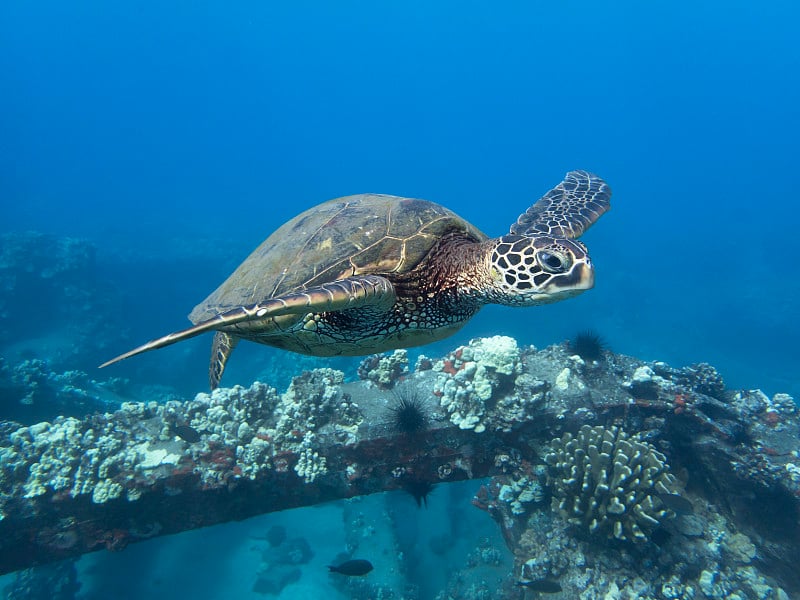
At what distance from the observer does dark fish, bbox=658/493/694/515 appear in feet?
13.9

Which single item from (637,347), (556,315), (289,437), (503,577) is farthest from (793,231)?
(289,437)

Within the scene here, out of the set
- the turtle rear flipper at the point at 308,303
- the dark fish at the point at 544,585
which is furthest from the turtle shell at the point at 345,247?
the dark fish at the point at 544,585

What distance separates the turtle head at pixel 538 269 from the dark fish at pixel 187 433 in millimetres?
4431

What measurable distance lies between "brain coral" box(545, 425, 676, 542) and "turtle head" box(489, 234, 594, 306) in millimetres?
2593

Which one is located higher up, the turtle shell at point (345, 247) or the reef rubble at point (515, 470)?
the turtle shell at point (345, 247)

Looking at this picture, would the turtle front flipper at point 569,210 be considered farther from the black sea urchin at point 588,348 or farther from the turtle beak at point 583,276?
the black sea urchin at point 588,348

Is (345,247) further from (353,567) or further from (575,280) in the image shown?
(353,567)

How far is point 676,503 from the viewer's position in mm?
4293

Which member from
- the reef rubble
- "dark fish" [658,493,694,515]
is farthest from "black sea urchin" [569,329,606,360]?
"dark fish" [658,493,694,515]

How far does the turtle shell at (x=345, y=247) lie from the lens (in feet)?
9.53

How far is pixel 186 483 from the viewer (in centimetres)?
452

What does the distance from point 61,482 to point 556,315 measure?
18.5m

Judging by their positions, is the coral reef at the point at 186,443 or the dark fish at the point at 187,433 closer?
the coral reef at the point at 186,443

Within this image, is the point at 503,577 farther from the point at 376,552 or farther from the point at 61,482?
the point at 61,482
